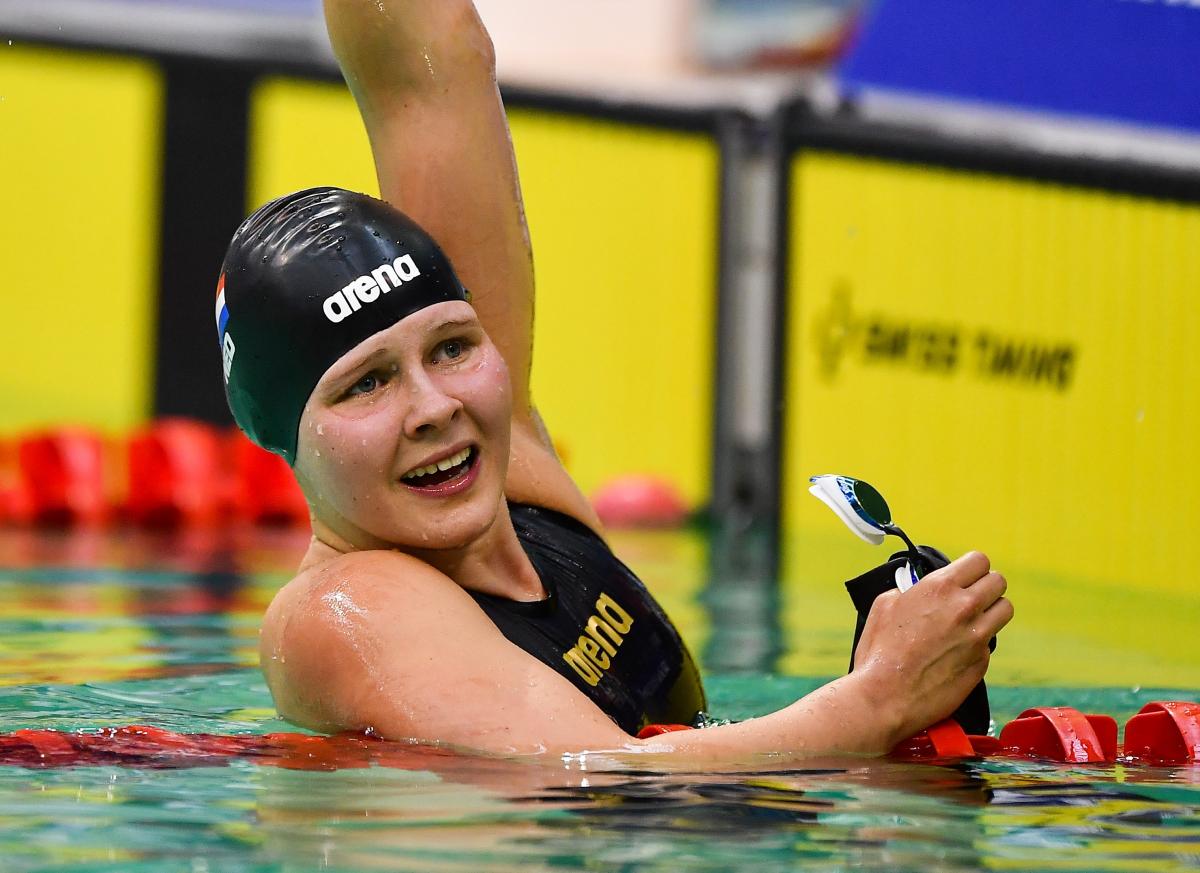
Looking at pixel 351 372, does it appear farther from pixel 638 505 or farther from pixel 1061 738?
pixel 638 505

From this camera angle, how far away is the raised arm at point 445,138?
11.7 ft

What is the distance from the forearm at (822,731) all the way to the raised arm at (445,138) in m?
1.03

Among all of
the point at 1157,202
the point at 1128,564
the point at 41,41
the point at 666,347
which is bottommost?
the point at 1128,564

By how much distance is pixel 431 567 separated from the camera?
122 inches

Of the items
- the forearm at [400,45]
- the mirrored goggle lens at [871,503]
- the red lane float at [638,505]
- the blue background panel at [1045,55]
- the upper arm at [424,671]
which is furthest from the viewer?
the red lane float at [638,505]

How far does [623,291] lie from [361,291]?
28.4ft

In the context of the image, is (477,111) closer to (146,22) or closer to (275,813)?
(275,813)

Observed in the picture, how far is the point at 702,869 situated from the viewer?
2266mm

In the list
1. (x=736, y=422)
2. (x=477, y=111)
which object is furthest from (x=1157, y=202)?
(x=477, y=111)

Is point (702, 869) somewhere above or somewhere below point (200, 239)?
below

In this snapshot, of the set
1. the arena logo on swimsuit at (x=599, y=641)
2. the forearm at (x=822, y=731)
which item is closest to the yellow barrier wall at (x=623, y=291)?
the arena logo on swimsuit at (x=599, y=641)

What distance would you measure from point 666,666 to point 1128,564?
21.5 feet

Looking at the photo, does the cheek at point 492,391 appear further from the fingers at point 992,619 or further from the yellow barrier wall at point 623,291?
the yellow barrier wall at point 623,291

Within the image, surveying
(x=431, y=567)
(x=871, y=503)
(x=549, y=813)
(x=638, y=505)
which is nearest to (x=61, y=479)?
(x=638, y=505)
